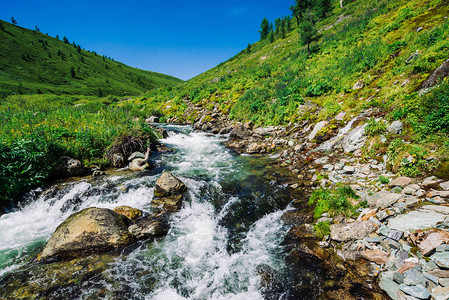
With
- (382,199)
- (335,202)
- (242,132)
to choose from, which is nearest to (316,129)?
(242,132)

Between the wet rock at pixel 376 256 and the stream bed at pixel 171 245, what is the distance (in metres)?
1.63

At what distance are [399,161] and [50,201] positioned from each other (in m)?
13.0

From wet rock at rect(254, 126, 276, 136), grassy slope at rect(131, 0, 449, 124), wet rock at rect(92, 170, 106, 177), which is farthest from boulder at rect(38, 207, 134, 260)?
grassy slope at rect(131, 0, 449, 124)

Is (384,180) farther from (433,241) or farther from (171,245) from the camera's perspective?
(171,245)

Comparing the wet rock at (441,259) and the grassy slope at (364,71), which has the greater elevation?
the grassy slope at (364,71)

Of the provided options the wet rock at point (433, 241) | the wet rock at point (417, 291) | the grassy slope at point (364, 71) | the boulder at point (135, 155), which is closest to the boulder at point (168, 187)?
the boulder at point (135, 155)

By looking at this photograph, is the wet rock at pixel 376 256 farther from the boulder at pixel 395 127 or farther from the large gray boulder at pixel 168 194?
the large gray boulder at pixel 168 194

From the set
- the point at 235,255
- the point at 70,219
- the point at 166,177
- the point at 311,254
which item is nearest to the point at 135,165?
the point at 166,177

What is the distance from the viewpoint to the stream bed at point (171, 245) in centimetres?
439

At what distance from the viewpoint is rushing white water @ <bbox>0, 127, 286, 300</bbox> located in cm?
453

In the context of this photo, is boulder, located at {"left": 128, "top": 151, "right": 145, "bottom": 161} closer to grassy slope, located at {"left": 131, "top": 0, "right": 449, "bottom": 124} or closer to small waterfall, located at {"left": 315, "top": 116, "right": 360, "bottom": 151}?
small waterfall, located at {"left": 315, "top": 116, "right": 360, "bottom": 151}

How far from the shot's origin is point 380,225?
447cm

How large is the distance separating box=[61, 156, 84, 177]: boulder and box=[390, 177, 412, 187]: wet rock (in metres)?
13.0

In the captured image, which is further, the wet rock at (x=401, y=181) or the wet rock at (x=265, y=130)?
the wet rock at (x=265, y=130)
